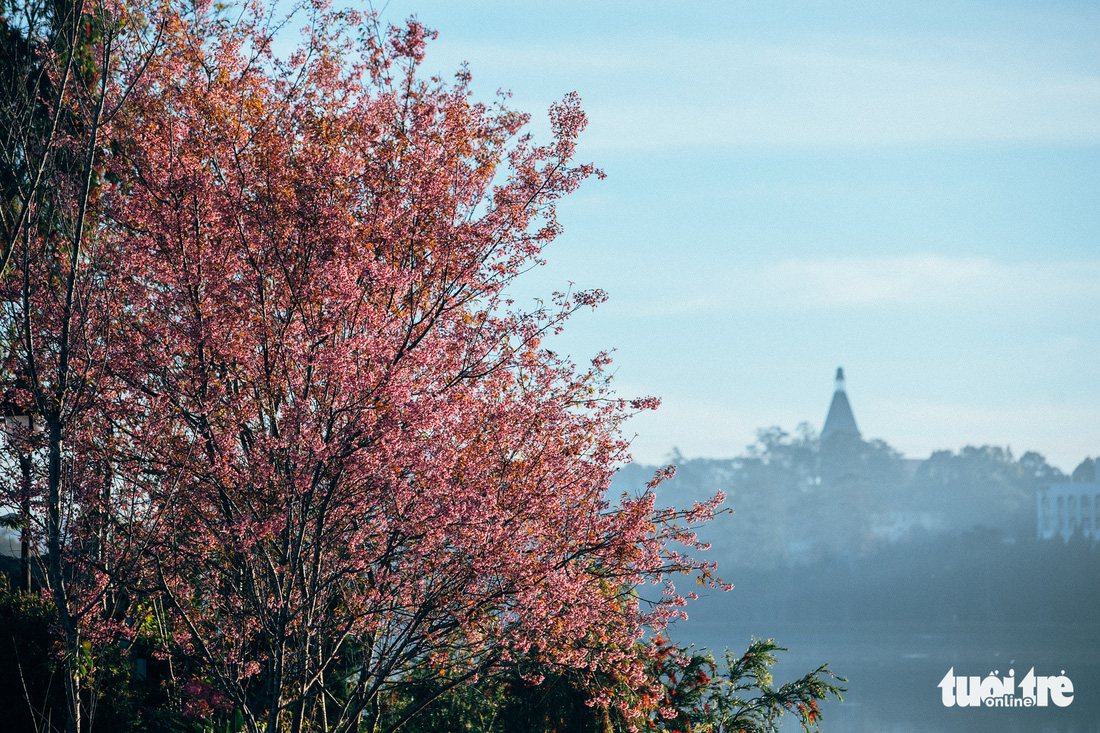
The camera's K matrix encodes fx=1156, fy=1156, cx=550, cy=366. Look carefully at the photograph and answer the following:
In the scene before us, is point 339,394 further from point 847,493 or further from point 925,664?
point 847,493

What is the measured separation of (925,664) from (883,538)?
108ft

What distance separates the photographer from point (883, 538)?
85.9 m

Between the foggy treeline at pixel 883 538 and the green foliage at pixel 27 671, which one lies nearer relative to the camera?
the green foliage at pixel 27 671

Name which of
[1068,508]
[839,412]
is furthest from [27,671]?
[839,412]

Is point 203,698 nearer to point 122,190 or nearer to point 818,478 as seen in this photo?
point 122,190

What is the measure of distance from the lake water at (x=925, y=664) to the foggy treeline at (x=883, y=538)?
6.35 feet

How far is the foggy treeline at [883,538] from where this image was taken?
66.0m

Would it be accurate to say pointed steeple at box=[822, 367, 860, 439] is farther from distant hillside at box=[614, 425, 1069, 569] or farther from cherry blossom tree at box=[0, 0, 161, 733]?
cherry blossom tree at box=[0, 0, 161, 733]

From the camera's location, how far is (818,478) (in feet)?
328

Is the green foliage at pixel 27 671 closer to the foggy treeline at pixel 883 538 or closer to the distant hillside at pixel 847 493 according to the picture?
the foggy treeline at pixel 883 538

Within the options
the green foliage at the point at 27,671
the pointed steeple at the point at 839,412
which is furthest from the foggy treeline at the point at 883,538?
the green foliage at the point at 27,671

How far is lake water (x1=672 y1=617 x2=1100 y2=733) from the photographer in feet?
144

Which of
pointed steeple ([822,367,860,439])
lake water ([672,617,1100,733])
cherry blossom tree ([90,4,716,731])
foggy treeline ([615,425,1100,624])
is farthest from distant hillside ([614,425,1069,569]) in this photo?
cherry blossom tree ([90,4,716,731])

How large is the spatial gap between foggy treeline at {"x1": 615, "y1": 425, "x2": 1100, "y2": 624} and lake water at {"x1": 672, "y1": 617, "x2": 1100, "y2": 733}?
6.35 feet
